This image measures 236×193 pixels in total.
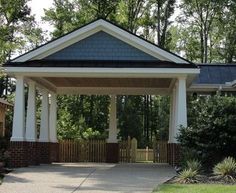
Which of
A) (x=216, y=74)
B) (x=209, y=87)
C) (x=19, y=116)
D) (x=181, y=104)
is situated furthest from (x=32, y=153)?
(x=216, y=74)

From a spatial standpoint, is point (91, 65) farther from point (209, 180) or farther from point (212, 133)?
point (209, 180)

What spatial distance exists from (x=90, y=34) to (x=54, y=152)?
8.69m

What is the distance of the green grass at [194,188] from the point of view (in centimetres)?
1432

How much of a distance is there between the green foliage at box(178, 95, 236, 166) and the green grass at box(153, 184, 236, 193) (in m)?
4.43

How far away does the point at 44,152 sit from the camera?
27.0 meters

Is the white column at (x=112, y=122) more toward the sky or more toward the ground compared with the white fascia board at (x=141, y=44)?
more toward the ground

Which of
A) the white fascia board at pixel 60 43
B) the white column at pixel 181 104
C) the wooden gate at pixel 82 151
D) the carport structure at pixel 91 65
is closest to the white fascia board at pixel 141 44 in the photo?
the carport structure at pixel 91 65

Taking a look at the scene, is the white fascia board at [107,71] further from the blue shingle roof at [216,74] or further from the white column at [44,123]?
the blue shingle roof at [216,74]

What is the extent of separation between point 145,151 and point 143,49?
14.5 metres

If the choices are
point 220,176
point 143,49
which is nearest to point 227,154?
point 220,176

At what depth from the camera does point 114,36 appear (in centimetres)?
2317

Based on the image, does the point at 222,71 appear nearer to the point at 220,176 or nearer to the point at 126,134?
the point at 220,176

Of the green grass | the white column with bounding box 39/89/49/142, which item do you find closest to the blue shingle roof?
the white column with bounding box 39/89/49/142

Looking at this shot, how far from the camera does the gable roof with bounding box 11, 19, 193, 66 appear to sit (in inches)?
889
